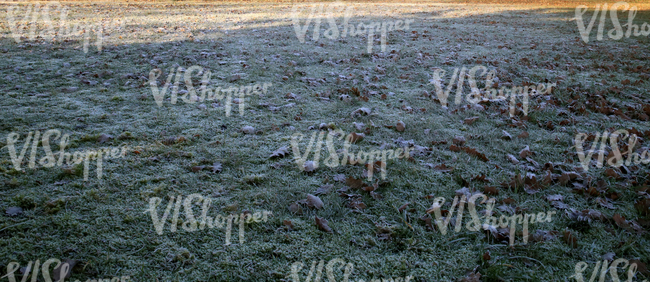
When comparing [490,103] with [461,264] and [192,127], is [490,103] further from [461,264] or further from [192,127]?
[192,127]

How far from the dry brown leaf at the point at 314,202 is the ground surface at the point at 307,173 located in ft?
0.27

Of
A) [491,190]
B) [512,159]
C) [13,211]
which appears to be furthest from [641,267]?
[13,211]

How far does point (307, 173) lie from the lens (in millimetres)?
3006

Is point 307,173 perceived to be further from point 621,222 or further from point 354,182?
point 621,222

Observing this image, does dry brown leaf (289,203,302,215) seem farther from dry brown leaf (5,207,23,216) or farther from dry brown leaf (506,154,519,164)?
dry brown leaf (506,154,519,164)

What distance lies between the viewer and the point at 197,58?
6.57 metres

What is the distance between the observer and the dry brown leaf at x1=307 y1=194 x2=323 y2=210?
2.55m

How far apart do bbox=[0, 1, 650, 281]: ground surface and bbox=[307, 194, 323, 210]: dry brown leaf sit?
8 centimetres

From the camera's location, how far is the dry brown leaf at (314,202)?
2551mm

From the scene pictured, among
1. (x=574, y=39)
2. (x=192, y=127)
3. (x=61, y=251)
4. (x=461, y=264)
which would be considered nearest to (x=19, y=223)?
(x=61, y=251)

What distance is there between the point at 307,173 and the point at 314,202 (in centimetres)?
47

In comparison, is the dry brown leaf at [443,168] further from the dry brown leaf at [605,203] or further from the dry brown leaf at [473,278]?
the dry brown leaf at [473,278]

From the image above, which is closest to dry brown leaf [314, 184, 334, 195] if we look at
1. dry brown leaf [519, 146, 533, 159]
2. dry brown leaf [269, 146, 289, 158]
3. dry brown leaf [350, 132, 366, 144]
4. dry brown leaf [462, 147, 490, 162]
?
dry brown leaf [269, 146, 289, 158]

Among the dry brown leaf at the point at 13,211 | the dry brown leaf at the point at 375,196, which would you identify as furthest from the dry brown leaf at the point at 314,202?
the dry brown leaf at the point at 13,211
